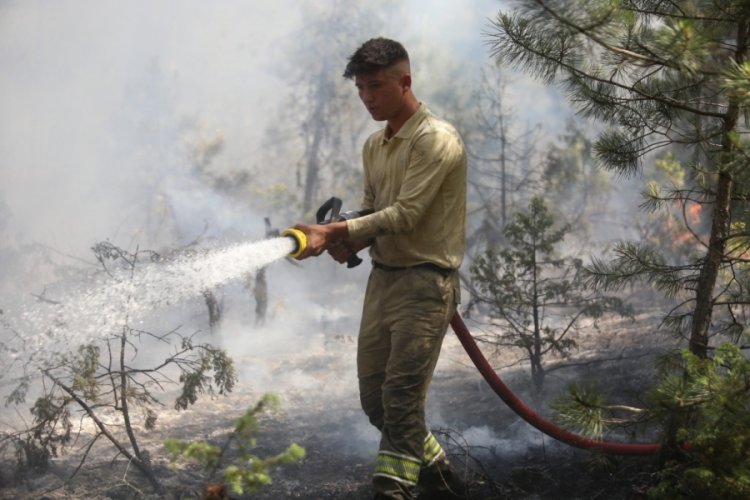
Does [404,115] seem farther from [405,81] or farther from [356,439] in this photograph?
[356,439]

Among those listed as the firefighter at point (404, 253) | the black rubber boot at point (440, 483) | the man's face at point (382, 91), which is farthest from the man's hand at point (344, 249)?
the black rubber boot at point (440, 483)

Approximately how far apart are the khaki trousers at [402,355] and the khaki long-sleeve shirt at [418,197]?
109 millimetres

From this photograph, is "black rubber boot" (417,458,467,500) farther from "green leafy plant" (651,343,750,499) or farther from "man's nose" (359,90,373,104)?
"man's nose" (359,90,373,104)

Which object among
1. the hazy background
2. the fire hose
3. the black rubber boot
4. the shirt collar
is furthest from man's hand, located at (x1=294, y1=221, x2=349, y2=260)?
the hazy background

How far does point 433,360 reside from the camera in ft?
11.5

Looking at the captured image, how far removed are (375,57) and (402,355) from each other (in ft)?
4.46

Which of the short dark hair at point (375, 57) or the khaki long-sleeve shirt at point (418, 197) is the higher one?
the short dark hair at point (375, 57)

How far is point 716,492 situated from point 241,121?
75.3ft

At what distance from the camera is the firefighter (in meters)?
3.27

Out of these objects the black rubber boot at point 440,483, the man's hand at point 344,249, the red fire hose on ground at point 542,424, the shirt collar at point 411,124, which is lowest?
the black rubber boot at point 440,483

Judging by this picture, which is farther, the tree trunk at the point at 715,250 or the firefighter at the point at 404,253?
the firefighter at the point at 404,253

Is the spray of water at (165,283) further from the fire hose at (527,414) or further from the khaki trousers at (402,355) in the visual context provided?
the khaki trousers at (402,355)

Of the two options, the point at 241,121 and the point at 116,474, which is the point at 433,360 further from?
the point at 241,121

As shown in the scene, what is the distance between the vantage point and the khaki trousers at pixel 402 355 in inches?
130
